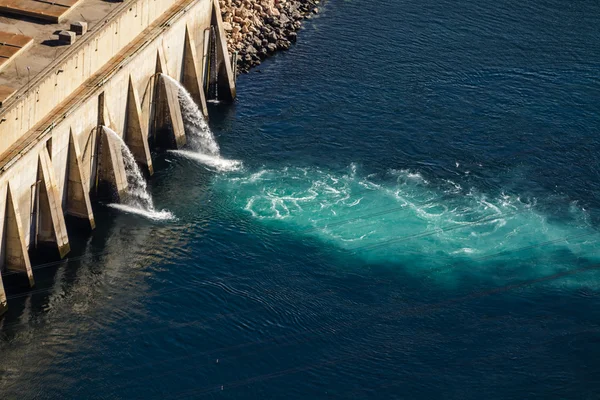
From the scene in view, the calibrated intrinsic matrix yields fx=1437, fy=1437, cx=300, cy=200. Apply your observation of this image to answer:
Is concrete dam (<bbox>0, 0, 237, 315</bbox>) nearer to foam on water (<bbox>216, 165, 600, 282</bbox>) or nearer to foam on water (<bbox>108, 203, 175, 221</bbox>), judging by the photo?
foam on water (<bbox>108, 203, 175, 221</bbox>)

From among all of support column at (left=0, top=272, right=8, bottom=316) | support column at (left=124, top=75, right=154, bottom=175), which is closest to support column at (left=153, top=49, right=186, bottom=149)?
support column at (left=124, top=75, right=154, bottom=175)

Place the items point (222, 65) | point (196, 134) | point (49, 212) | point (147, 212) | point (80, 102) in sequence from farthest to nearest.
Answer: point (222, 65)
point (196, 134)
point (147, 212)
point (80, 102)
point (49, 212)

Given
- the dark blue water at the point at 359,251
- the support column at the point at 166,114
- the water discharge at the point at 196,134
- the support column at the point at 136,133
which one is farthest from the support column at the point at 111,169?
the water discharge at the point at 196,134

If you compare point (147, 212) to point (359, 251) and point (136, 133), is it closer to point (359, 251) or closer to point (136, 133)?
point (136, 133)

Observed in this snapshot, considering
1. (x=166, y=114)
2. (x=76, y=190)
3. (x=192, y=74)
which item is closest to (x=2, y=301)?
(x=76, y=190)

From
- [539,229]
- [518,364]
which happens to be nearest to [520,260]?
[539,229]

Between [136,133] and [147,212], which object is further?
[136,133]

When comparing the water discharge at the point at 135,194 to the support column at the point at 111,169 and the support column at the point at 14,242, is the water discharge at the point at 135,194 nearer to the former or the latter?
the support column at the point at 111,169
